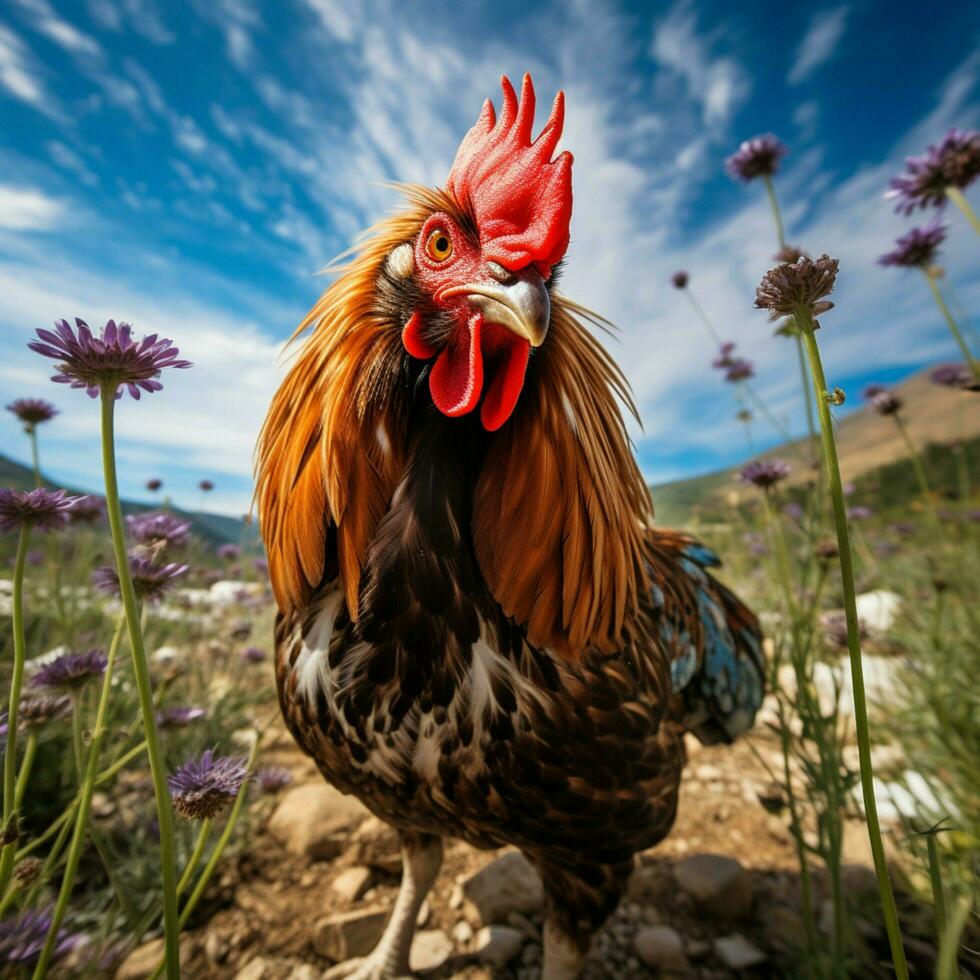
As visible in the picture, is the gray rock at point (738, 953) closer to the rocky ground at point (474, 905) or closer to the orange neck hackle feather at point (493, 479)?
the rocky ground at point (474, 905)

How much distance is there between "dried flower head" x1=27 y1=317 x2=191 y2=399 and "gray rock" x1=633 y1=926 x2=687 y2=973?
94.0 inches

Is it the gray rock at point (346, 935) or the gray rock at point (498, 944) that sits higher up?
the gray rock at point (346, 935)

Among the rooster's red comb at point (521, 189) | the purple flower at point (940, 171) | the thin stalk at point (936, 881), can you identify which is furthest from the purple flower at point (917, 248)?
the thin stalk at point (936, 881)

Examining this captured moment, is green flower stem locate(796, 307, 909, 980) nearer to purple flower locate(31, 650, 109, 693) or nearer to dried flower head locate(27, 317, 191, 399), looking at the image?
dried flower head locate(27, 317, 191, 399)

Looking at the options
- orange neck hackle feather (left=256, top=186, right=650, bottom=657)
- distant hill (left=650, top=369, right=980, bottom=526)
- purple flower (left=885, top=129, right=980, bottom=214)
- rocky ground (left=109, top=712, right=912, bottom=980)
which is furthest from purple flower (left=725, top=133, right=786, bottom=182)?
rocky ground (left=109, top=712, right=912, bottom=980)

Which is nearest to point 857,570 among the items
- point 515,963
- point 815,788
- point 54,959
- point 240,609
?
point 815,788

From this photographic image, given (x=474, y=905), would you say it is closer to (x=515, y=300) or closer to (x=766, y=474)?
(x=766, y=474)

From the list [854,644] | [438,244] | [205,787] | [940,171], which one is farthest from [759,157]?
[205,787]

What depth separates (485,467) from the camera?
49.1 inches

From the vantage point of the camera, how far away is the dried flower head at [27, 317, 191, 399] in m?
0.75

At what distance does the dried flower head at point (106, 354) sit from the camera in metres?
0.75

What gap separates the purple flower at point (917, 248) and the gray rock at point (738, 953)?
2783 mm

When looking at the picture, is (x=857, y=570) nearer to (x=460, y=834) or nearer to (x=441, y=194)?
(x=460, y=834)

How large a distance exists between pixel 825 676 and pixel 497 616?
12.8 ft
